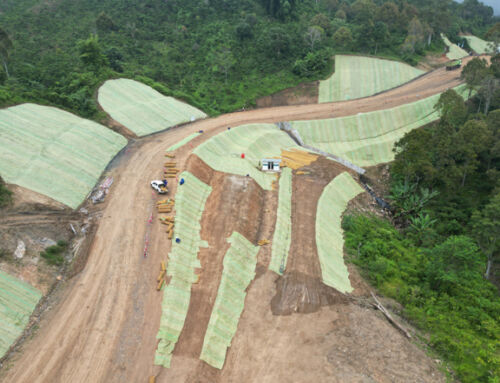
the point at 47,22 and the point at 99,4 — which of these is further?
the point at 99,4

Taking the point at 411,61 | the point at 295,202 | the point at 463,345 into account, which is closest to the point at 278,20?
the point at 411,61

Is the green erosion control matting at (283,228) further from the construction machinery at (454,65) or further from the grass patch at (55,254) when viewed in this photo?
the construction machinery at (454,65)

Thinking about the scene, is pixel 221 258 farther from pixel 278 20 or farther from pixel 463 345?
pixel 278 20

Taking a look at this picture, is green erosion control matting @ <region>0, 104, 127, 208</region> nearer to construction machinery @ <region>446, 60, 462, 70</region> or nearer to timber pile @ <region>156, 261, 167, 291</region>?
timber pile @ <region>156, 261, 167, 291</region>

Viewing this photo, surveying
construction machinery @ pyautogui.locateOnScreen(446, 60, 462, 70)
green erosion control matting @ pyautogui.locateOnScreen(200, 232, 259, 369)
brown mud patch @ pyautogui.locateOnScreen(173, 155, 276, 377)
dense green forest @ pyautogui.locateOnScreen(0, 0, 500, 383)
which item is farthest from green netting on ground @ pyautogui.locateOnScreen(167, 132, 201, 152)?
construction machinery @ pyautogui.locateOnScreen(446, 60, 462, 70)

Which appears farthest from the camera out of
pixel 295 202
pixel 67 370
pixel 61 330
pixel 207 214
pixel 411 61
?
pixel 411 61

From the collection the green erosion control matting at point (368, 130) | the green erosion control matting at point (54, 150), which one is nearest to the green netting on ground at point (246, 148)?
the green erosion control matting at point (368, 130)

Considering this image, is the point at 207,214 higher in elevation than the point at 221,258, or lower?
higher
